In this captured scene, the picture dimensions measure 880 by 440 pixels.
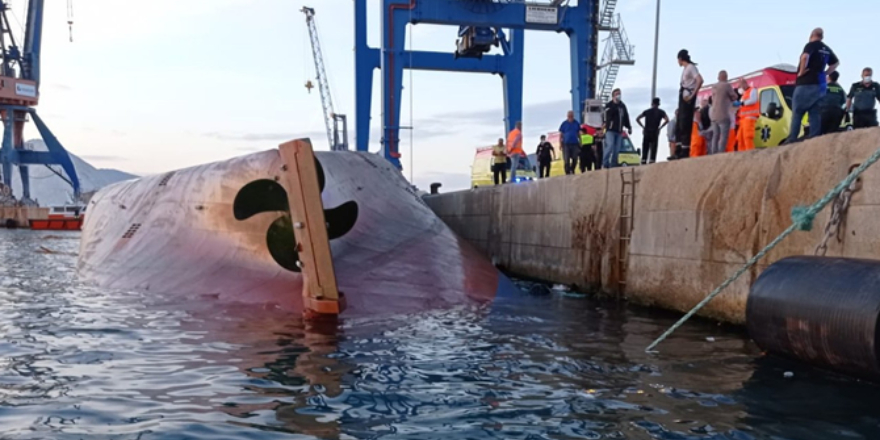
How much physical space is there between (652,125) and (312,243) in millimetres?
7380

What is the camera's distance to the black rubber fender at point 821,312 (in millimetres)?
4914

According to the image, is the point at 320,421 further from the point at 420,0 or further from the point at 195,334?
the point at 420,0

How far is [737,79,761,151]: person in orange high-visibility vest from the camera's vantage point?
595 inches

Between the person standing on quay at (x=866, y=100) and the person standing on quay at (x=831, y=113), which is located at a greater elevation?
the person standing on quay at (x=866, y=100)

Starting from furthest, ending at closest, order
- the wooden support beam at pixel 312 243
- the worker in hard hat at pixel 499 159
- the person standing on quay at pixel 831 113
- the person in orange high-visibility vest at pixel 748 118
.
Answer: the worker in hard hat at pixel 499 159 → the person in orange high-visibility vest at pixel 748 118 → the person standing on quay at pixel 831 113 → the wooden support beam at pixel 312 243

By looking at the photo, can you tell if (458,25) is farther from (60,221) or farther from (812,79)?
(60,221)

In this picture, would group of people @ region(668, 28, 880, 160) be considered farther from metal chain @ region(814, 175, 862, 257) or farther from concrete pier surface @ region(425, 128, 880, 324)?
metal chain @ region(814, 175, 862, 257)

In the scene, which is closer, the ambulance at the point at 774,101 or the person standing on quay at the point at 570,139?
the ambulance at the point at 774,101

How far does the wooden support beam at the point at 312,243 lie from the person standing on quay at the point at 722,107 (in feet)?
20.8

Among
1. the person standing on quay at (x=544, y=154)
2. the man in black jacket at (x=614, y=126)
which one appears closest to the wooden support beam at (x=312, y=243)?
the man in black jacket at (x=614, y=126)

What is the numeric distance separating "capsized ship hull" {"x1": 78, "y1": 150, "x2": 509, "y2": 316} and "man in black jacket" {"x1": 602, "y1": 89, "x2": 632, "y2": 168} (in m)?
4.17

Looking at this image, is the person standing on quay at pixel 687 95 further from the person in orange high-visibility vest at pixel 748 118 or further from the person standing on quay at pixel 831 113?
the person in orange high-visibility vest at pixel 748 118

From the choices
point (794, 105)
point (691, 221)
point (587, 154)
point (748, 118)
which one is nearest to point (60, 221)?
point (587, 154)

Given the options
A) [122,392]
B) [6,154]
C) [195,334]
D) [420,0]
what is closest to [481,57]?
[420,0]
